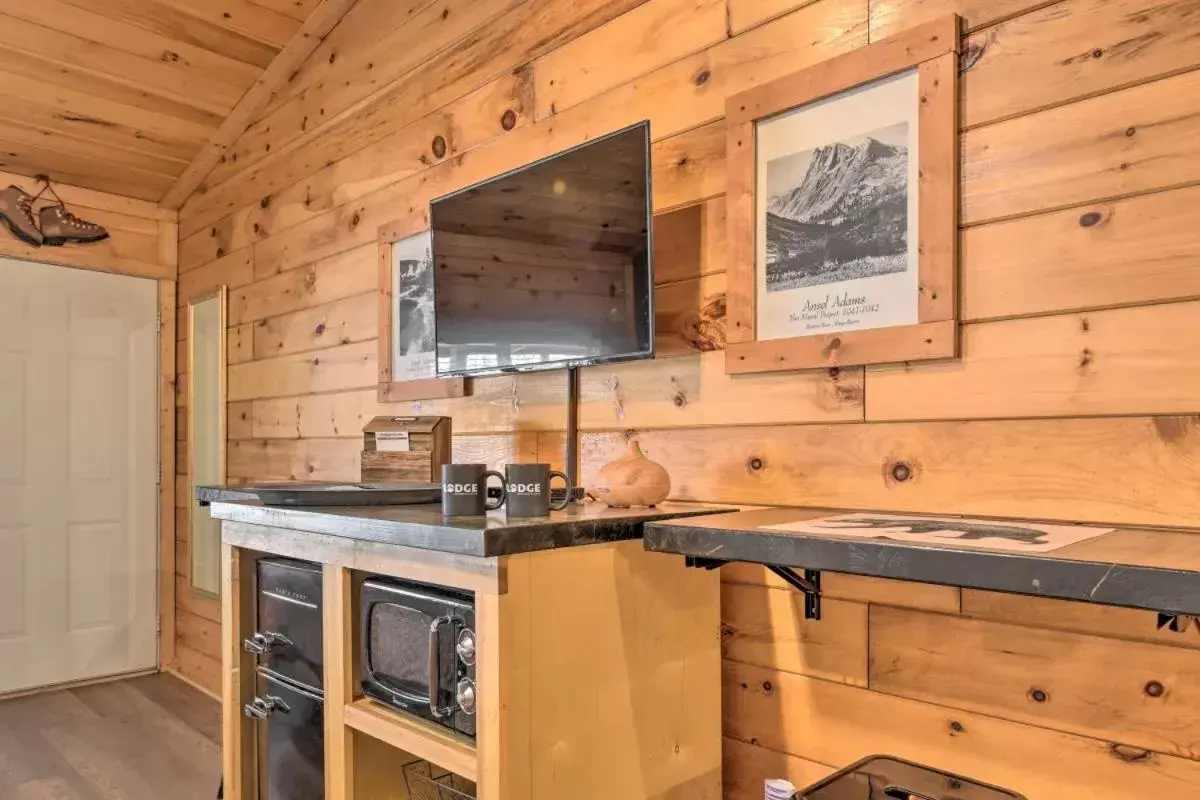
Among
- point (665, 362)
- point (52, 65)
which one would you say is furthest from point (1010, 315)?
point (52, 65)

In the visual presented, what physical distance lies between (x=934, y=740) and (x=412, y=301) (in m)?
1.92

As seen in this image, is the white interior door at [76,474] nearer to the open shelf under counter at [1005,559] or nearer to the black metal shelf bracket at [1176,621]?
the open shelf under counter at [1005,559]

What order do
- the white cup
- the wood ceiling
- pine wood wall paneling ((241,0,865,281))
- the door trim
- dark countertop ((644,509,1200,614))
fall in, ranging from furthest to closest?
the door trim
the wood ceiling
pine wood wall paneling ((241,0,865,281))
the white cup
dark countertop ((644,509,1200,614))

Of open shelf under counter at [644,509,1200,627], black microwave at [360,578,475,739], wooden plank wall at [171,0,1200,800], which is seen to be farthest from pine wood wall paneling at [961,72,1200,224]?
black microwave at [360,578,475,739]

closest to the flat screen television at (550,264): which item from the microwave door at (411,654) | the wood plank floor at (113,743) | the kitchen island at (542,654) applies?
the kitchen island at (542,654)

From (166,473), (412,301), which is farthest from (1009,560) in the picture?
(166,473)

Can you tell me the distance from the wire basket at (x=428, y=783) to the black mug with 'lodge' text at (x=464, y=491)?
0.60 metres

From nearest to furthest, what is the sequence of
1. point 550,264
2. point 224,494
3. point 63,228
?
point 550,264 < point 224,494 < point 63,228

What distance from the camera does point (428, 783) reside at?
1708 millimetres

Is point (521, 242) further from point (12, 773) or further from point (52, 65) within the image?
point (12, 773)

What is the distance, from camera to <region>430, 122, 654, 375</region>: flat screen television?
5.49ft

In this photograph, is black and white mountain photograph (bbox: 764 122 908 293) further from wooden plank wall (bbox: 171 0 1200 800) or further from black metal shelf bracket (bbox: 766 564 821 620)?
black metal shelf bracket (bbox: 766 564 821 620)

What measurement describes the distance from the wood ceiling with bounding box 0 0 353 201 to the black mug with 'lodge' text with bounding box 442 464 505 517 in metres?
2.22

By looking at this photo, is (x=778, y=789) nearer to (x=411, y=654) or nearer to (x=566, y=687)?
(x=566, y=687)
